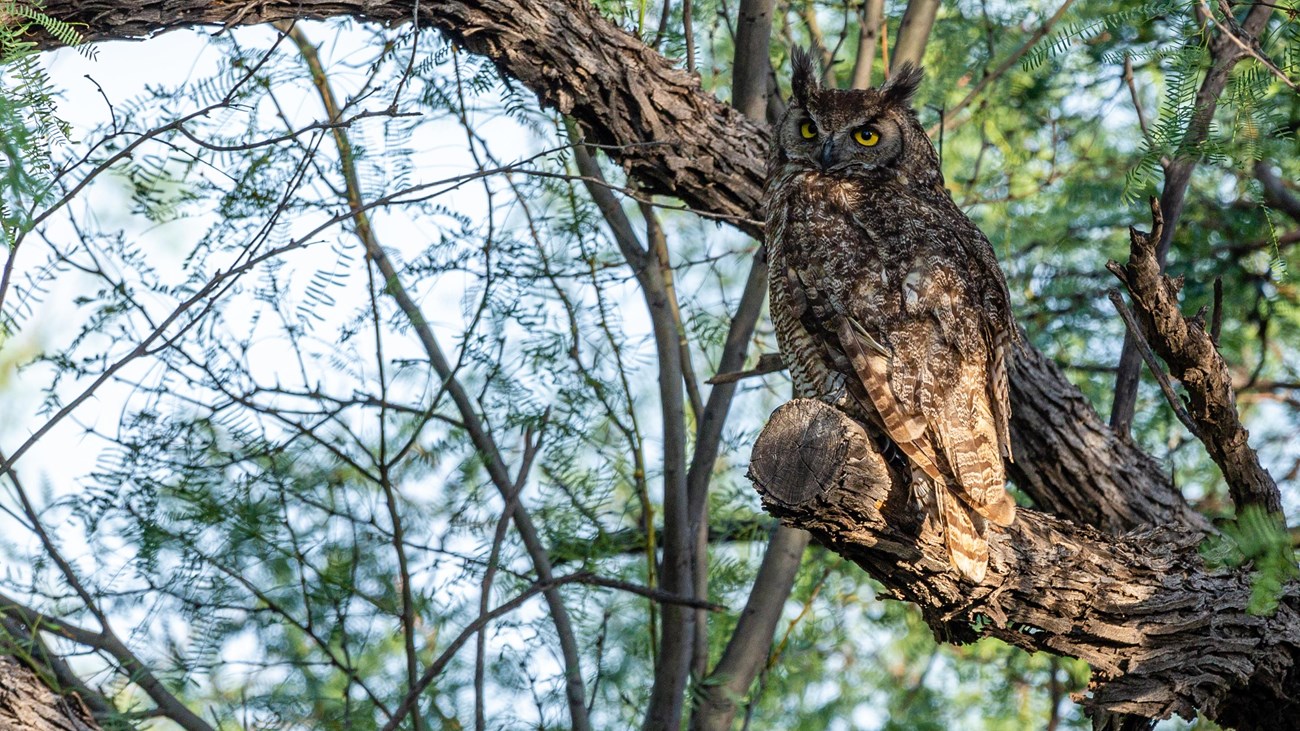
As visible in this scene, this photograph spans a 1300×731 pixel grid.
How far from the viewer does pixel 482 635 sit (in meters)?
3.42

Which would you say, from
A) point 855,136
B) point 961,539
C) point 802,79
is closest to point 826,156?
point 855,136

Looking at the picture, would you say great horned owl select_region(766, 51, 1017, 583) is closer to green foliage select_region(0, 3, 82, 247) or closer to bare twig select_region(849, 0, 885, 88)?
bare twig select_region(849, 0, 885, 88)

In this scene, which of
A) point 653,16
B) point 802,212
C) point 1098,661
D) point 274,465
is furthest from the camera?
point 653,16

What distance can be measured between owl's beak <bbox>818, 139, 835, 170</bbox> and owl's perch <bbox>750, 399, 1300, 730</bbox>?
1.24 m

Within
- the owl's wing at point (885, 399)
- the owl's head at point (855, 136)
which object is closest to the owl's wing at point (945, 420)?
the owl's wing at point (885, 399)

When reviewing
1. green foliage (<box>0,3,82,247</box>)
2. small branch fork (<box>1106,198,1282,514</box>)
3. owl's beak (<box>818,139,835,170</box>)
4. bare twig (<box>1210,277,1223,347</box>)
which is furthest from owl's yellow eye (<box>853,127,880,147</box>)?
green foliage (<box>0,3,82,247</box>)

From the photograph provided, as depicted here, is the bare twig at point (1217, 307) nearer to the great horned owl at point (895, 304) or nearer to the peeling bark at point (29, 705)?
the great horned owl at point (895, 304)

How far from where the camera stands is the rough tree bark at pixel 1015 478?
2516 mm

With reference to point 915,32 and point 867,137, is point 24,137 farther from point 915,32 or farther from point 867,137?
point 915,32

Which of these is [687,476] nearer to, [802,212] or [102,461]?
[802,212]

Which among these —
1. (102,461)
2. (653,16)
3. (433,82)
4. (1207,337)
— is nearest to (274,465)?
(102,461)

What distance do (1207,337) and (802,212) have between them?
3.73ft

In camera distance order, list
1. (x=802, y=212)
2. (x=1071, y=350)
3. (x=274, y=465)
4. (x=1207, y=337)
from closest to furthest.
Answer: (x=1207, y=337) < (x=802, y=212) < (x=274, y=465) < (x=1071, y=350)

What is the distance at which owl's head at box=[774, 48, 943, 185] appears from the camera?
370cm
